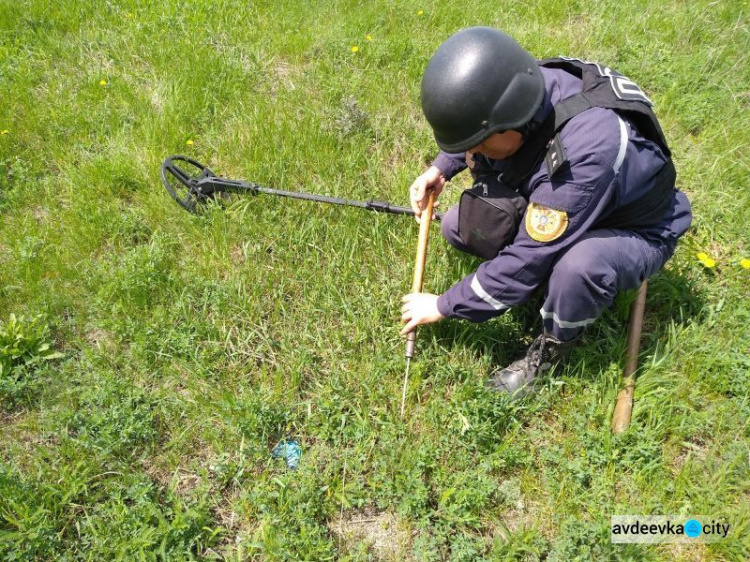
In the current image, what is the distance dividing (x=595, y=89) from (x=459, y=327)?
4.20 feet

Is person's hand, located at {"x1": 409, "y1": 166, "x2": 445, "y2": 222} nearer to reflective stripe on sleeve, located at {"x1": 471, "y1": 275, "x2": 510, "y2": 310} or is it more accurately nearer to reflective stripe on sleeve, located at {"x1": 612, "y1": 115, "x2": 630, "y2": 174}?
reflective stripe on sleeve, located at {"x1": 471, "y1": 275, "x2": 510, "y2": 310}

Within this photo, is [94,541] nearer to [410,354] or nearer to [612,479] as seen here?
[410,354]

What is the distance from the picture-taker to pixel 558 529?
235 cm

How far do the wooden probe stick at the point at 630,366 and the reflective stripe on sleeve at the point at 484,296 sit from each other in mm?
772

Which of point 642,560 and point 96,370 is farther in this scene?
point 96,370

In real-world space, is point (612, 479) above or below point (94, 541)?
above

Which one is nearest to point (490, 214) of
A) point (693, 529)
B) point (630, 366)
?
point (630, 366)

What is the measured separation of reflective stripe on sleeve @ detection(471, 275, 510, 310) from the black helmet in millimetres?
594

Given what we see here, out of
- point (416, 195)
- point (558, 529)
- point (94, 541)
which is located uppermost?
point (416, 195)

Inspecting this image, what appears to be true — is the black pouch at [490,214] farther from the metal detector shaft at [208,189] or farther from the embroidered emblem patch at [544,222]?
the metal detector shaft at [208,189]

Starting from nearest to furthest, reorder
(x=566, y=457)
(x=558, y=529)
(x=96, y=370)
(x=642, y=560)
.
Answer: (x=642, y=560)
(x=558, y=529)
(x=566, y=457)
(x=96, y=370)

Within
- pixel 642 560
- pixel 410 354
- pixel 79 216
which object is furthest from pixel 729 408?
pixel 79 216

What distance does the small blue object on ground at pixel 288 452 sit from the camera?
254 centimetres

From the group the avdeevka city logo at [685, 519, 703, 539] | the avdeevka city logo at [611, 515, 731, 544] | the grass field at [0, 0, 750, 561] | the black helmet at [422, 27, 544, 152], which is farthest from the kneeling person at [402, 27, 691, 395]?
the avdeevka city logo at [685, 519, 703, 539]
